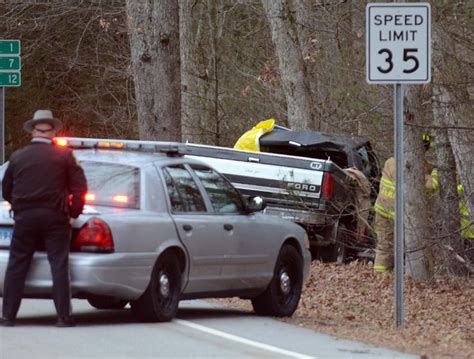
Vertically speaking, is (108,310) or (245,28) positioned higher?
(245,28)

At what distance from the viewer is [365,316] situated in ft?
54.1

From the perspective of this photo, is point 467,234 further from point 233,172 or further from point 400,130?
point 400,130

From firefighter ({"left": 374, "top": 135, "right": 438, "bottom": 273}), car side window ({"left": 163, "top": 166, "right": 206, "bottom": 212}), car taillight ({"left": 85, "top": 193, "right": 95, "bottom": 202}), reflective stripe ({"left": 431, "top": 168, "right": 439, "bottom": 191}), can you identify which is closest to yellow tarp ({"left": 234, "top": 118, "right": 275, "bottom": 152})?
reflective stripe ({"left": 431, "top": 168, "right": 439, "bottom": 191})

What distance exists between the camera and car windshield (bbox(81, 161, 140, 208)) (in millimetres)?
12688

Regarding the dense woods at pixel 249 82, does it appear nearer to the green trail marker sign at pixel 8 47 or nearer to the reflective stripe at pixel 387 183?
the reflective stripe at pixel 387 183

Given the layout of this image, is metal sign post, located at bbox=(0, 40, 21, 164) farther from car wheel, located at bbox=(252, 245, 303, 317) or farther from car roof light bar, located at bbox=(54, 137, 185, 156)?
car roof light bar, located at bbox=(54, 137, 185, 156)

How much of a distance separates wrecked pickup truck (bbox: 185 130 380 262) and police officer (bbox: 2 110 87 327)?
31.5 ft

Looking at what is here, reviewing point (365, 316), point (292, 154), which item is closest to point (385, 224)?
point (365, 316)

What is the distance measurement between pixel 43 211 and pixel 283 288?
3464 mm

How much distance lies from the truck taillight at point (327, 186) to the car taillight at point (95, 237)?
10.1m

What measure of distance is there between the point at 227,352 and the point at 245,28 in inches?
1080

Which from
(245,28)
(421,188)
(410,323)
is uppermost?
(245,28)

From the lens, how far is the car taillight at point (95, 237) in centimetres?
1216

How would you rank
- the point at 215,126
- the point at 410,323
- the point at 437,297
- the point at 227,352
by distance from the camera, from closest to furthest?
the point at 227,352 → the point at 410,323 → the point at 437,297 → the point at 215,126
